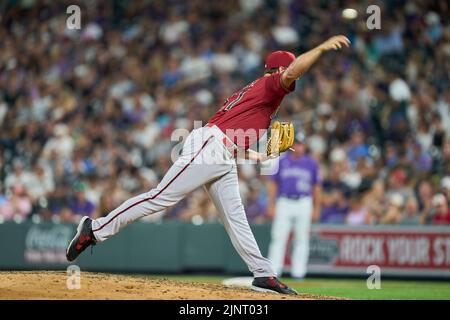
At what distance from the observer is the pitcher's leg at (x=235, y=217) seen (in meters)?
7.85

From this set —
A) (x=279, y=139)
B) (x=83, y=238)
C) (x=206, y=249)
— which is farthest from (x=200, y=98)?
(x=83, y=238)

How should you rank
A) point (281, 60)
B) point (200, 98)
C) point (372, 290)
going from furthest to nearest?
point (200, 98) < point (372, 290) < point (281, 60)

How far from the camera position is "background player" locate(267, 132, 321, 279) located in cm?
1231

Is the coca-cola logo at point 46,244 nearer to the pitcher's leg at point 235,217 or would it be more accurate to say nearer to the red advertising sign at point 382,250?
the red advertising sign at point 382,250

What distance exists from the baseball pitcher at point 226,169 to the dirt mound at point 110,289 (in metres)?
0.34

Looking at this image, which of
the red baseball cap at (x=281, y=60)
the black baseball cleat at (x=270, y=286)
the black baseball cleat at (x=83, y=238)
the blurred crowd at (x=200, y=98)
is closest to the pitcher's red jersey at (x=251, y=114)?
the red baseball cap at (x=281, y=60)

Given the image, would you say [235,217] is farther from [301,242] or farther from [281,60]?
[301,242]

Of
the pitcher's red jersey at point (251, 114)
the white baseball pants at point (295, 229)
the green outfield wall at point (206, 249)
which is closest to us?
the pitcher's red jersey at point (251, 114)

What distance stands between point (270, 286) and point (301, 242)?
14.8 feet

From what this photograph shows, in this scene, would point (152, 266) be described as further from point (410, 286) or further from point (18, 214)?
point (410, 286)

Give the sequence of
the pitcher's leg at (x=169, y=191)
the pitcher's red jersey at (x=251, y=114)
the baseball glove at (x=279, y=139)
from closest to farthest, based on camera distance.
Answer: the pitcher's leg at (x=169, y=191) → the pitcher's red jersey at (x=251, y=114) → the baseball glove at (x=279, y=139)

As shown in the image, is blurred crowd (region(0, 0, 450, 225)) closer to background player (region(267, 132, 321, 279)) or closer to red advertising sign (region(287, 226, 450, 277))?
red advertising sign (region(287, 226, 450, 277))

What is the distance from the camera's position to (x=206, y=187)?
314 inches

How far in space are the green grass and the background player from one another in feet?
1.34
